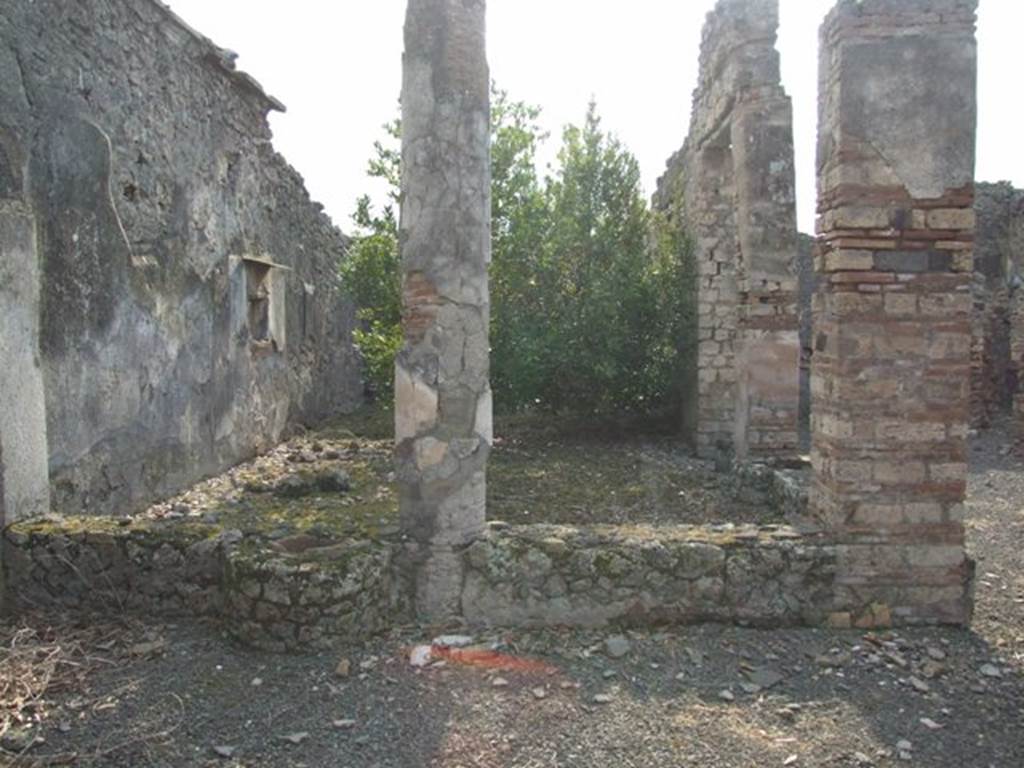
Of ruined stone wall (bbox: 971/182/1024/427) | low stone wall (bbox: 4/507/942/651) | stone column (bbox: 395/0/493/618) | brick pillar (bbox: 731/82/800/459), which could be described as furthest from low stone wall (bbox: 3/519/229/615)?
ruined stone wall (bbox: 971/182/1024/427)

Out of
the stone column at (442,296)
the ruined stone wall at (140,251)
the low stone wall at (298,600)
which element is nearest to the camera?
the low stone wall at (298,600)

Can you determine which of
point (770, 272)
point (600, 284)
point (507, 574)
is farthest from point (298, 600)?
point (600, 284)

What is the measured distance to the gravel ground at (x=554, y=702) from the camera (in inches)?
130

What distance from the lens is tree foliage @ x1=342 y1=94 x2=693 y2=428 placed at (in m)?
9.81

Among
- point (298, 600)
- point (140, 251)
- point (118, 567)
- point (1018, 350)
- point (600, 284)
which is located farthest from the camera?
point (1018, 350)

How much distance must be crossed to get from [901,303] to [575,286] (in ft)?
20.0

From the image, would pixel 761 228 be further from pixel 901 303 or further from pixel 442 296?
pixel 442 296

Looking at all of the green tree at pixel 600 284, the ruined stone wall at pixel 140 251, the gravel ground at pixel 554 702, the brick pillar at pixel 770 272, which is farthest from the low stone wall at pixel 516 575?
the green tree at pixel 600 284

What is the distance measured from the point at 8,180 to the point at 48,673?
113 inches

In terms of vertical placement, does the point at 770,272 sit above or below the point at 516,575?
above

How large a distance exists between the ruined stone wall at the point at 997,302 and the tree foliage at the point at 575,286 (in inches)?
230

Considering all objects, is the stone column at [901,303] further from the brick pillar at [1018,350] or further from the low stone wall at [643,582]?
the brick pillar at [1018,350]

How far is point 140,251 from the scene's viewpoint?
6.71 meters

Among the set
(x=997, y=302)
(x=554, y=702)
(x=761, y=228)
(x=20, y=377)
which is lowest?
(x=554, y=702)
